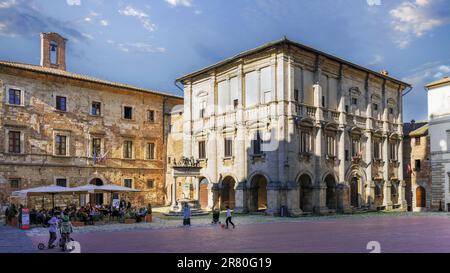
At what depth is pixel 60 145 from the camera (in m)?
34.4

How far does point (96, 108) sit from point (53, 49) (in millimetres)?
7981

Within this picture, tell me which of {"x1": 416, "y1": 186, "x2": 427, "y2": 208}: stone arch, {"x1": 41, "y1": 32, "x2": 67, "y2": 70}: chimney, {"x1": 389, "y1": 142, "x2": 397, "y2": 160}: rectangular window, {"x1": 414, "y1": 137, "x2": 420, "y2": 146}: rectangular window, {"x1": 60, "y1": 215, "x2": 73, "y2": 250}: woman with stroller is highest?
{"x1": 41, "y1": 32, "x2": 67, "y2": 70}: chimney

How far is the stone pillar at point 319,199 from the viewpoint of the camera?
31.4 metres

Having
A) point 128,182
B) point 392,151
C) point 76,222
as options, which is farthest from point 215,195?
point 392,151

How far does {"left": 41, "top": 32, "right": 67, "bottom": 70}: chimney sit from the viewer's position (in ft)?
127

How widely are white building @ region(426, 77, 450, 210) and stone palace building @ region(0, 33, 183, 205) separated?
2365 centimetres

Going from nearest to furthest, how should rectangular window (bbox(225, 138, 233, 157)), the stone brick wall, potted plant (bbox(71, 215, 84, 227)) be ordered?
potted plant (bbox(71, 215, 84, 227))
the stone brick wall
rectangular window (bbox(225, 138, 233, 157))

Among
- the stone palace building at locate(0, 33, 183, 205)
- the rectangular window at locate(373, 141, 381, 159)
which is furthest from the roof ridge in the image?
the rectangular window at locate(373, 141, 381, 159)

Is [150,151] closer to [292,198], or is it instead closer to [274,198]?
[274,198]

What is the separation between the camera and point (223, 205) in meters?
34.7

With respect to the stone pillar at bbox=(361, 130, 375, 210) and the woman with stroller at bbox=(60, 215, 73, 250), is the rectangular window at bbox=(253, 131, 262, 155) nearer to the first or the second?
the stone pillar at bbox=(361, 130, 375, 210)

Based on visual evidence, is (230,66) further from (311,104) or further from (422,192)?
(422,192)

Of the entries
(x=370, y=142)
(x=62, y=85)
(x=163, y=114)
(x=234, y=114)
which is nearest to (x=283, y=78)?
(x=234, y=114)

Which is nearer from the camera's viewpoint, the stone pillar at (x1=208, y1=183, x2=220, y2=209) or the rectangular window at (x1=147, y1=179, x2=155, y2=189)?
the stone pillar at (x1=208, y1=183, x2=220, y2=209)
